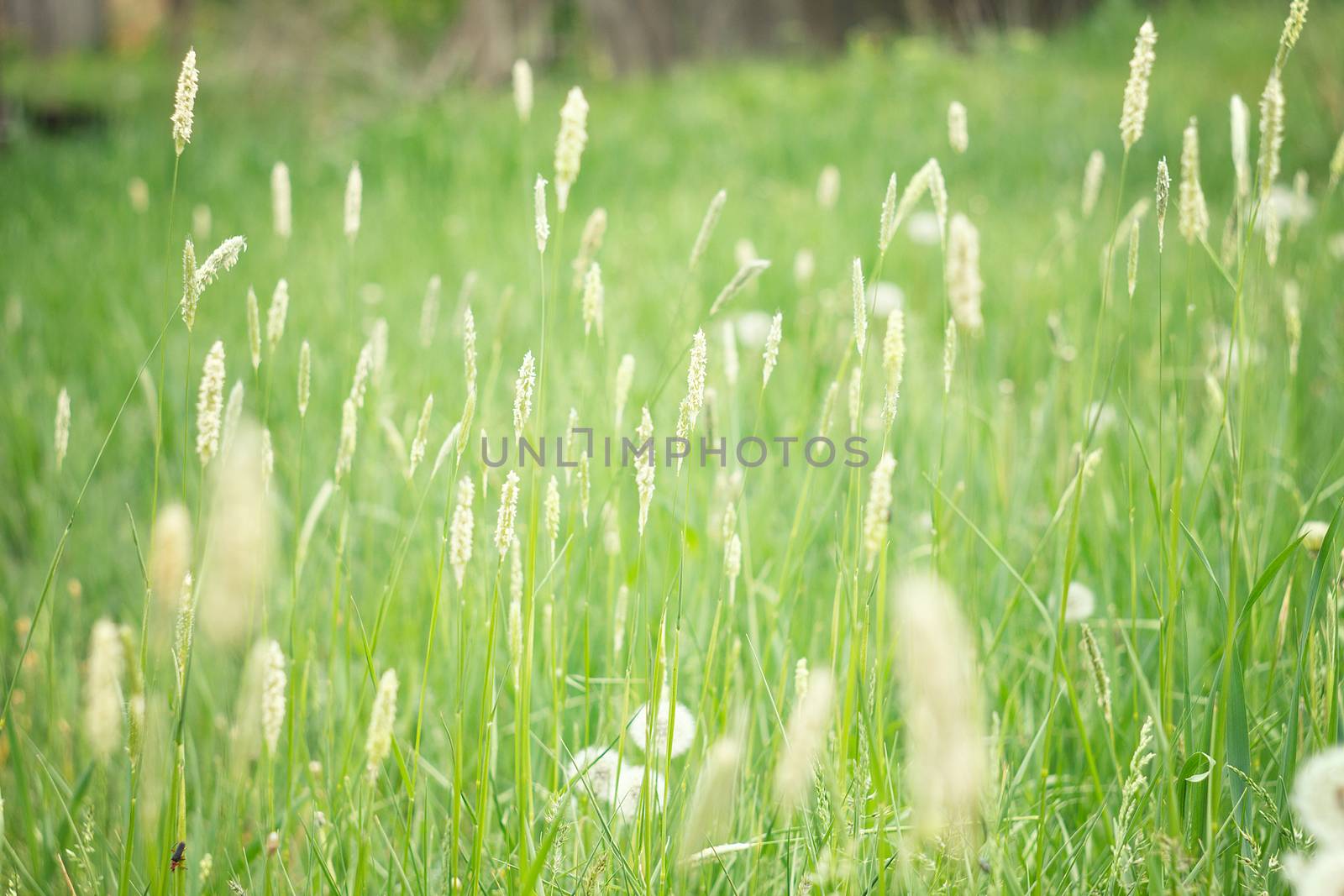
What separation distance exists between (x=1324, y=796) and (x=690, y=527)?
88 cm

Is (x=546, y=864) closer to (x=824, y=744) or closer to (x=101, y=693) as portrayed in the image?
(x=824, y=744)

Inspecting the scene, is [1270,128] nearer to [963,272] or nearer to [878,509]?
[963,272]

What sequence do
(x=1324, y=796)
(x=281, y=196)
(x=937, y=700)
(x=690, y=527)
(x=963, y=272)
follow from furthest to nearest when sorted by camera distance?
(x=690, y=527) → (x=281, y=196) → (x=963, y=272) → (x=1324, y=796) → (x=937, y=700)

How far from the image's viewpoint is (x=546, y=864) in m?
0.81

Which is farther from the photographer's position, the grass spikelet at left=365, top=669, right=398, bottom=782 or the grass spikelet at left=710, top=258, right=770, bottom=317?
the grass spikelet at left=710, top=258, right=770, bottom=317

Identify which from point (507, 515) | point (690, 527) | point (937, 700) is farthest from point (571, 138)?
point (690, 527)

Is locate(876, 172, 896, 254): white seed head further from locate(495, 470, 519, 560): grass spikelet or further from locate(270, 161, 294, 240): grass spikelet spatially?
locate(270, 161, 294, 240): grass spikelet

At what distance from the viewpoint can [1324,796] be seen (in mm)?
459

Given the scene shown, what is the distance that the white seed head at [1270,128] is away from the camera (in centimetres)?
73

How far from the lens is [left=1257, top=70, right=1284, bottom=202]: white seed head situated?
731 millimetres

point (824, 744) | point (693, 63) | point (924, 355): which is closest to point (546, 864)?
point (824, 744)

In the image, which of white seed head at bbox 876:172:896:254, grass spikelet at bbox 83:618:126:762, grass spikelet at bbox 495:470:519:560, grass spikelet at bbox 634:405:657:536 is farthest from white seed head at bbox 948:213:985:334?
grass spikelet at bbox 83:618:126:762

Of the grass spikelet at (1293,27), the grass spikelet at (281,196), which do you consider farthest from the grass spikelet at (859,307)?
the grass spikelet at (281,196)

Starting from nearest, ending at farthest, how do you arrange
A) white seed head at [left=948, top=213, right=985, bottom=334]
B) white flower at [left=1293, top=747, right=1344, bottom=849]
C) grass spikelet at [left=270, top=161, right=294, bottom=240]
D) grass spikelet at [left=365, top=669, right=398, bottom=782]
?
white flower at [left=1293, top=747, right=1344, bottom=849] → grass spikelet at [left=365, top=669, right=398, bottom=782] → white seed head at [left=948, top=213, right=985, bottom=334] → grass spikelet at [left=270, top=161, right=294, bottom=240]
